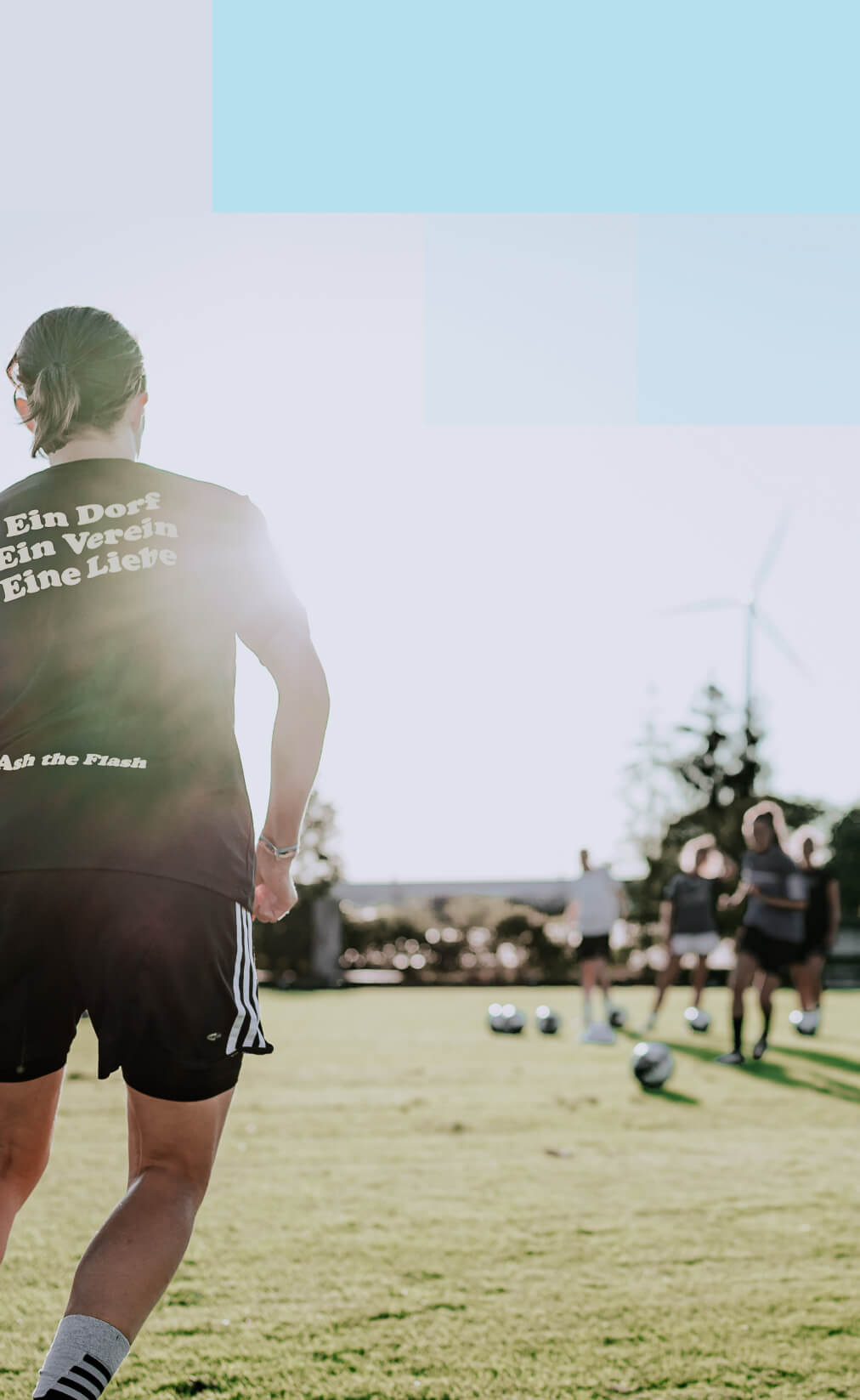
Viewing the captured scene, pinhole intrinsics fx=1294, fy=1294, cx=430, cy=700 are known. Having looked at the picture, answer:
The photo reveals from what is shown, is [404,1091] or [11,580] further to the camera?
[404,1091]

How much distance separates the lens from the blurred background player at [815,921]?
12297mm

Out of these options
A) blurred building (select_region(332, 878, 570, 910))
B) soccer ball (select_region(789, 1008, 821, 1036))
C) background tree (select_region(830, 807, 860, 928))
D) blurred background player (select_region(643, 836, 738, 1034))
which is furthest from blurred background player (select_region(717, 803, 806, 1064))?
background tree (select_region(830, 807, 860, 928))

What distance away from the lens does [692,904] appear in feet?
40.8

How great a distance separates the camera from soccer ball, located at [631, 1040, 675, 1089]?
839 cm

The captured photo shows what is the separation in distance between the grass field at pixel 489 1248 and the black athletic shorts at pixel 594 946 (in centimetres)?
435

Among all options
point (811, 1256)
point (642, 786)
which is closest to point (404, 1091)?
point (811, 1256)

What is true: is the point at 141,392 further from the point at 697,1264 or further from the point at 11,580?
the point at 697,1264

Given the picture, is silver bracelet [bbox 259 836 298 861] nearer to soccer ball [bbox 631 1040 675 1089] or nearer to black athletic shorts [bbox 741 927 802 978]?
soccer ball [bbox 631 1040 675 1089]

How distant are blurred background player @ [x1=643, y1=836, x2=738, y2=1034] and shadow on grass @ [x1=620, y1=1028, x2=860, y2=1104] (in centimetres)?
84

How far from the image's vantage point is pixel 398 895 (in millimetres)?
47781

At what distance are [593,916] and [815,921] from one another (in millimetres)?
2158

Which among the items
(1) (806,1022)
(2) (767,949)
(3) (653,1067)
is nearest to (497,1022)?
(1) (806,1022)

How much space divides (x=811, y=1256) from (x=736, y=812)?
117ft

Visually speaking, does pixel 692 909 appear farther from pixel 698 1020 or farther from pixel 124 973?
pixel 124 973
